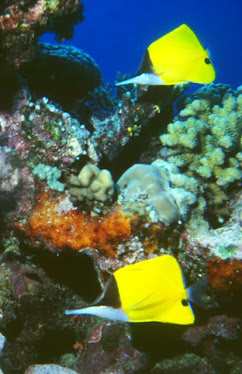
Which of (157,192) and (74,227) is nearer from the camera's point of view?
(74,227)

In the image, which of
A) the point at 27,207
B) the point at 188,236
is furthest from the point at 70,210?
the point at 188,236

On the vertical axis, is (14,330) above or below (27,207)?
below

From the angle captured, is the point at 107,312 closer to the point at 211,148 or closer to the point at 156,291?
the point at 156,291

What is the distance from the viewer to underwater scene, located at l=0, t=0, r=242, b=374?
9.12 feet

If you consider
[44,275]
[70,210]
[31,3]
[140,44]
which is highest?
[140,44]

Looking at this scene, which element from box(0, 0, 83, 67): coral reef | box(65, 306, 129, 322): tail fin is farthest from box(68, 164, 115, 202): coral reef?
box(0, 0, 83, 67): coral reef

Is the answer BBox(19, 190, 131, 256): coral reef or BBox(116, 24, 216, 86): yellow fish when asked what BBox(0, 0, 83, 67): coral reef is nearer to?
BBox(116, 24, 216, 86): yellow fish

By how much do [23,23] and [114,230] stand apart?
2.33 m

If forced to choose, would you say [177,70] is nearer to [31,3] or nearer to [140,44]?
[31,3]

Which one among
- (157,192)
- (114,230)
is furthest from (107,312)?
(157,192)

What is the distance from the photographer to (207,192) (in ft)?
13.1

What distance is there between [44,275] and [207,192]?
2516mm

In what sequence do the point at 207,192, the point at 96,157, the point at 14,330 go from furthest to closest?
1. the point at 207,192
2. the point at 96,157
3. the point at 14,330

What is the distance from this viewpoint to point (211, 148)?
12.9 feet
